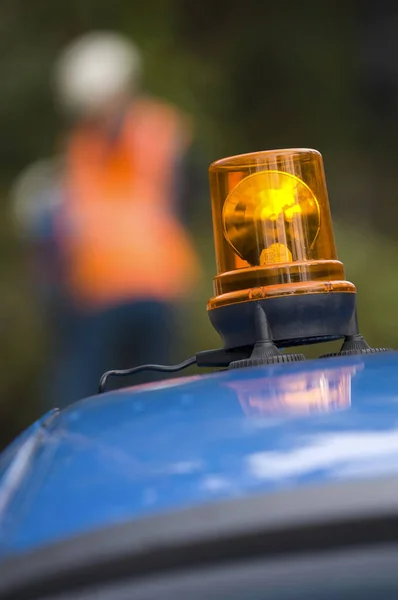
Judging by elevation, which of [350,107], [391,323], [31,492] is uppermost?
[350,107]

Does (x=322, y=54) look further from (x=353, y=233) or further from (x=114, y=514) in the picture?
(x=114, y=514)

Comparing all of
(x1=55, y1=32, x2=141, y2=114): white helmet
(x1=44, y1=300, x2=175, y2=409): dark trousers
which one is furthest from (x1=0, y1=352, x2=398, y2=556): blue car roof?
(x1=55, y1=32, x2=141, y2=114): white helmet

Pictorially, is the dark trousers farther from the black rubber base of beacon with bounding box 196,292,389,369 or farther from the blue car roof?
the blue car roof

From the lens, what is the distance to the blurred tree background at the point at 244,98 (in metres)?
5.56

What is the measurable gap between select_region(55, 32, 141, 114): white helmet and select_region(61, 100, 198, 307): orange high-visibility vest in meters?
0.14

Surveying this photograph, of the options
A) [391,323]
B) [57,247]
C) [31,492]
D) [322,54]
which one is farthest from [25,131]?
→ [31,492]

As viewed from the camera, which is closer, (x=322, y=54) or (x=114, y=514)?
(x=114, y=514)

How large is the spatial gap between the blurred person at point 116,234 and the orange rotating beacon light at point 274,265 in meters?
3.19

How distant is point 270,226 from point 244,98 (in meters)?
5.19

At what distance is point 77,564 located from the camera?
440mm

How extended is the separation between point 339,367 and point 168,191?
430 cm

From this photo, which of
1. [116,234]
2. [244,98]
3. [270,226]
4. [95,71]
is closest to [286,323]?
[270,226]

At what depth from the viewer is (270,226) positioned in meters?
1.14

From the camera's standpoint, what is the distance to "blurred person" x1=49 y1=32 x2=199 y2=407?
14.9 ft
